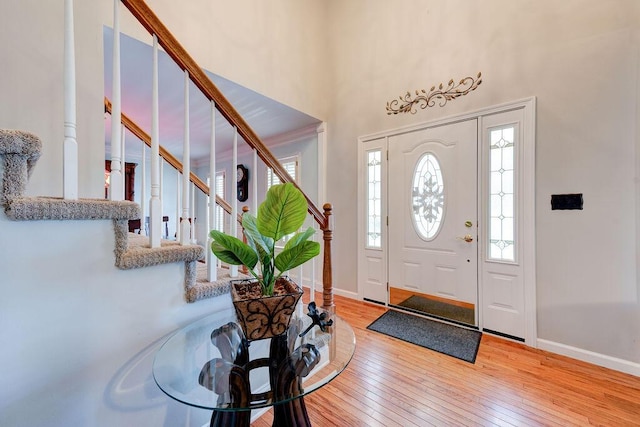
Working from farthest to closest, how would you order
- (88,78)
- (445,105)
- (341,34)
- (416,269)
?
(341,34) < (416,269) < (445,105) < (88,78)

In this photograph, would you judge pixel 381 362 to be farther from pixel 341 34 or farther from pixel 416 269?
pixel 341 34

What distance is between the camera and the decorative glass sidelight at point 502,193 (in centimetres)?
230

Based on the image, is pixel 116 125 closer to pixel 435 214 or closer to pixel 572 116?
pixel 435 214

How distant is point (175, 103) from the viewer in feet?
9.82

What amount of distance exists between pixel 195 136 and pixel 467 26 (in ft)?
12.9

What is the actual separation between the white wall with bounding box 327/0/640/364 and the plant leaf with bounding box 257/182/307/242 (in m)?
2.33

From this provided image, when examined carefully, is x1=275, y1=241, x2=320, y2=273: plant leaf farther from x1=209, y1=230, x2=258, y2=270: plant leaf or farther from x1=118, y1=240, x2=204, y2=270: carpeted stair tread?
x1=118, y1=240, x2=204, y2=270: carpeted stair tread

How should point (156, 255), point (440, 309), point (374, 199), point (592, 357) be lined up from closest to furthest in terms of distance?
point (156, 255), point (592, 357), point (440, 309), point (374, 199)

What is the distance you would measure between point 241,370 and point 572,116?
9.54 ft

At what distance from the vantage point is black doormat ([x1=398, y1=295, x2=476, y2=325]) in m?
2.64

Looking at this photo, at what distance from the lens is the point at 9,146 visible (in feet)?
2.26

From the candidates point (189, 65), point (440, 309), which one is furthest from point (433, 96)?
point (189, 65)

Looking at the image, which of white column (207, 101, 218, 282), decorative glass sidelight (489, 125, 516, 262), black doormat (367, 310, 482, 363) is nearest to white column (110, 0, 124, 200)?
white column (207, 101, 218, 282)

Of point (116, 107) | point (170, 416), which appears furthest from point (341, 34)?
point (170, 416)
